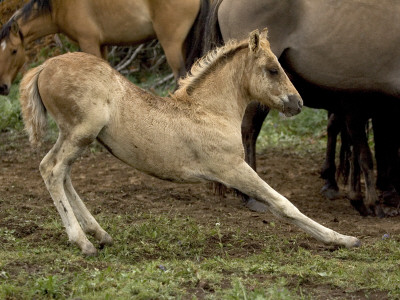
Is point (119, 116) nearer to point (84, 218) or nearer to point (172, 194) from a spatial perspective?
point (84, 218)

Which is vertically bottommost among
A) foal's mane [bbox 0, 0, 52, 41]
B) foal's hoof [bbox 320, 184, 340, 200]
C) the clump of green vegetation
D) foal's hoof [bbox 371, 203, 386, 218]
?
the clump of green vegetation

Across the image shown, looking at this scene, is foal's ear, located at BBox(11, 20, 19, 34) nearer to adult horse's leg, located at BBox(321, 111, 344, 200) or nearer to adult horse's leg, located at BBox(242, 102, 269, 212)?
adult horse's leg, located at BBox(242, 102, 269, 212)

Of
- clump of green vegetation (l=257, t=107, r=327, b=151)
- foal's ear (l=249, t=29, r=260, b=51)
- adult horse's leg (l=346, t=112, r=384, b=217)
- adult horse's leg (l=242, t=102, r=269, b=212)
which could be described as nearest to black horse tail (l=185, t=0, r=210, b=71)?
adult horse's leg (l=242, t=102, r=269, b=212)

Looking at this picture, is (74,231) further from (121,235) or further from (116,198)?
(116,198)

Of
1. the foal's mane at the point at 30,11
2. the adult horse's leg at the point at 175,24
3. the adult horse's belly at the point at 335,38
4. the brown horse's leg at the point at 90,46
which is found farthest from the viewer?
the foal's mane at the point at 30,11

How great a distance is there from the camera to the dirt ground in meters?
6.74

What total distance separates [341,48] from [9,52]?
402 centimetres

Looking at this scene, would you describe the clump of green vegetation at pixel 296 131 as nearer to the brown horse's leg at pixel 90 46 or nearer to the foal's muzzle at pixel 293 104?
the brown horse's leg at pixel 90 46

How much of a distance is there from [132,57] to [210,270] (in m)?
Result: 8.10

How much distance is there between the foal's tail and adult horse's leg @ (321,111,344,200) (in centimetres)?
395

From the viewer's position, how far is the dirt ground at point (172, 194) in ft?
22.1

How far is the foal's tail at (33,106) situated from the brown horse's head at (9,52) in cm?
421

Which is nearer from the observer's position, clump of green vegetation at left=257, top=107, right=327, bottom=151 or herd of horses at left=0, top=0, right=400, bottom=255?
herd of horses at left=0, top=0, right=400, bottom=255

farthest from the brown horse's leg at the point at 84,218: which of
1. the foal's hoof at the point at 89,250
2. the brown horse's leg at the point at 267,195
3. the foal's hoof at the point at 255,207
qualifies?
the foal's hoof at the point at 255,207
